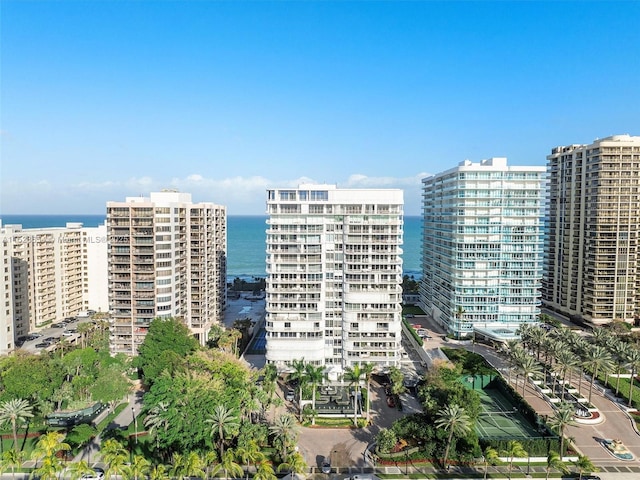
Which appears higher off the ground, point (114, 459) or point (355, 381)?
point (355, 381)

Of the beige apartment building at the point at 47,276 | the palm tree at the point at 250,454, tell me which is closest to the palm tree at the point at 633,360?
the palm tree at the point at 250,454

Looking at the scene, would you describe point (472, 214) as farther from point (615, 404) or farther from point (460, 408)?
point (460, 408)

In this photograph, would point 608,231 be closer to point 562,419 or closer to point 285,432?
point 562,419

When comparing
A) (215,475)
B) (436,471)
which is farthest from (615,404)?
(215,475)

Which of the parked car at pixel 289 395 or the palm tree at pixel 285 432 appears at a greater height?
the palm tree at pixel 285 432

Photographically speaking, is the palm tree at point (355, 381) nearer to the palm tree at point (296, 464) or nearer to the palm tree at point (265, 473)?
the palm tree at point (296, 464)

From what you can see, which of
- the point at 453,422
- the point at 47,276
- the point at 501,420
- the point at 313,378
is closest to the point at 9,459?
the point at 313,378

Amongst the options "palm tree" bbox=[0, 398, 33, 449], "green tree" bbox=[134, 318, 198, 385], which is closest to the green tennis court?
"green tree" bbox=[134, 318, 198, 385]
